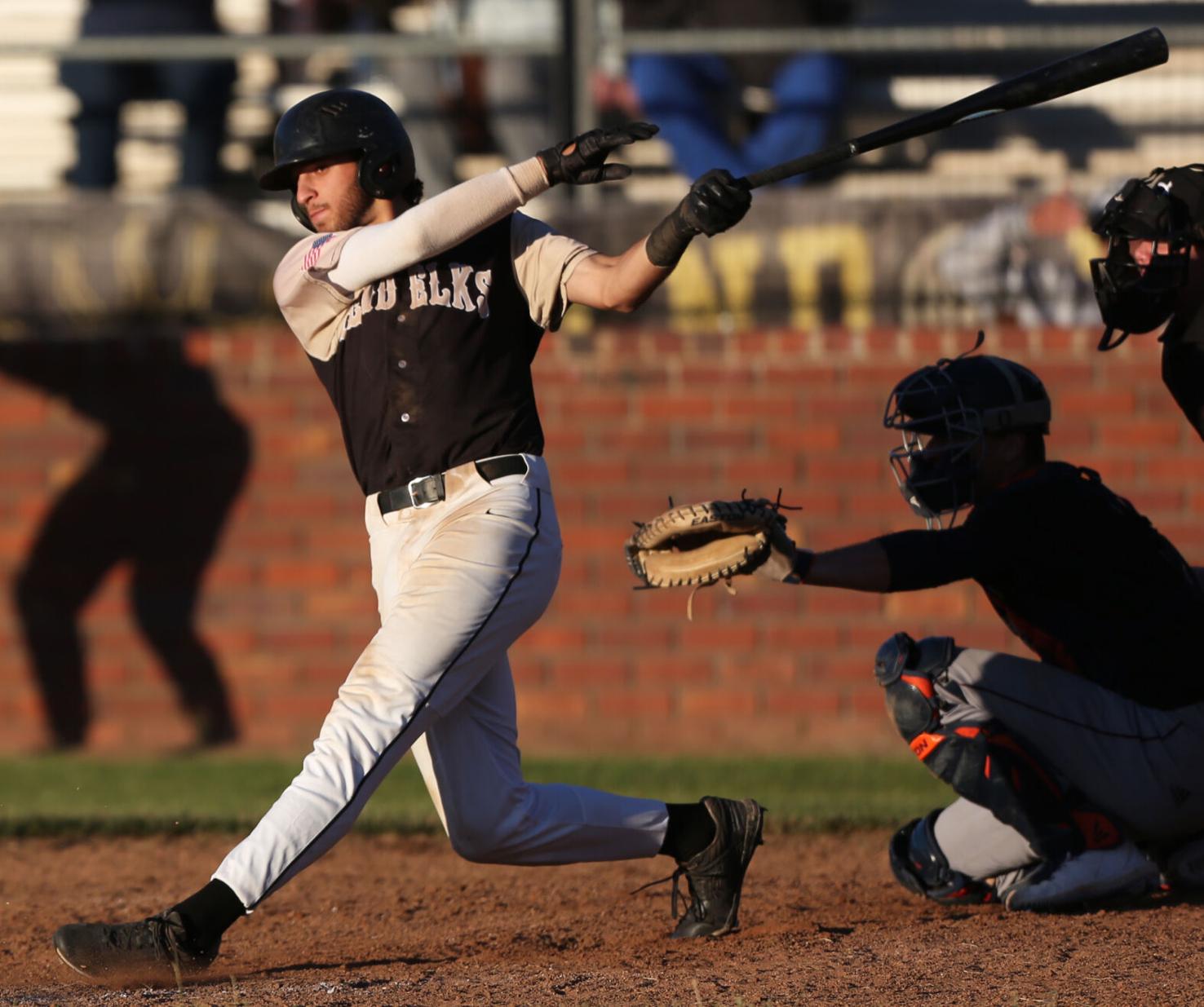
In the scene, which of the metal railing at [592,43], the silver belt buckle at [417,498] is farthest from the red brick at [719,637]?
the silver belt buckle at [417,498]

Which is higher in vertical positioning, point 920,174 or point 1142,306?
point 920,174

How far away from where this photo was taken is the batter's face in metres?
4.16

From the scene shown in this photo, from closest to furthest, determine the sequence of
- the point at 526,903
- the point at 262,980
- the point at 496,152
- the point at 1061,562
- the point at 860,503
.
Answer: the point at 262,980 < the point at 1061,562 < the point at 526,903 < the point at 860,503 < the point at 496,152

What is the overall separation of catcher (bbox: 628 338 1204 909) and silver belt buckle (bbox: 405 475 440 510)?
121 centimetres

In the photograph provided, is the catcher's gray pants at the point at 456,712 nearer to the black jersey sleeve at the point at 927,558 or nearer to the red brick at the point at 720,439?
the black jersey sleeve at the point at 927,558

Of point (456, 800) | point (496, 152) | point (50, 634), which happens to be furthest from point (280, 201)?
point (456, 800)

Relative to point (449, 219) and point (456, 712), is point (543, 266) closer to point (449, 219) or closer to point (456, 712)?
point (449, 219)

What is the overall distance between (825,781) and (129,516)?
3.48 metres

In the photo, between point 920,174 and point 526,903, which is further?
point 920,174

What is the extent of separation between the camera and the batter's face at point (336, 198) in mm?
4164

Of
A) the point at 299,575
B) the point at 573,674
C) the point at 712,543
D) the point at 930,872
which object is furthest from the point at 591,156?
the point at 299,575

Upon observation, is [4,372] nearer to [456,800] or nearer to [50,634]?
[50,634]

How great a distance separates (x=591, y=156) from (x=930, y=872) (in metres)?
2.08

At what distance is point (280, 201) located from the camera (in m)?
8.78
